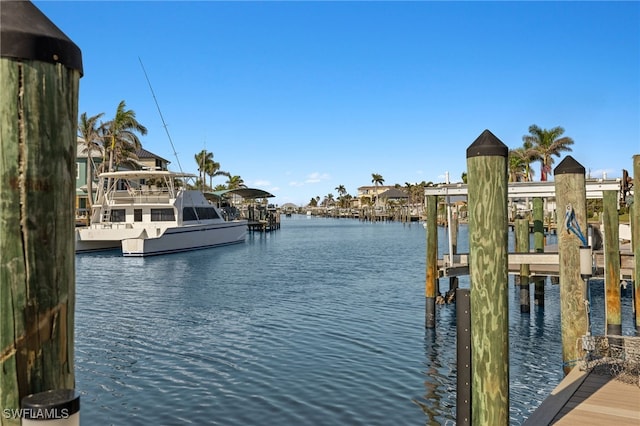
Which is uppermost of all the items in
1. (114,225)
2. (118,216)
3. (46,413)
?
(118,216)

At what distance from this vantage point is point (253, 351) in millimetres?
11406

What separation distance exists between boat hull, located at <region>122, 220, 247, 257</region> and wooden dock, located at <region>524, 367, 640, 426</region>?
30313mm

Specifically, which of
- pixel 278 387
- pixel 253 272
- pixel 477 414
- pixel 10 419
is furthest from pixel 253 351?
pixel 253 272

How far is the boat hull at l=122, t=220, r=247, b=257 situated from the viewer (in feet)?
Result: 108

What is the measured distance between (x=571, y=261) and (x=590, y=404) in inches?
91.2

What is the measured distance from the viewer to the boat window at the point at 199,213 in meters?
37.4

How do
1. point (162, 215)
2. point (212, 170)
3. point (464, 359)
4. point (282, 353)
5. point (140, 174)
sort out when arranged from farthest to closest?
1. point (212, 170)
2. point (162, 215)
3. point (140, 174)
4. point (282, 353)
5. point (464, 359)

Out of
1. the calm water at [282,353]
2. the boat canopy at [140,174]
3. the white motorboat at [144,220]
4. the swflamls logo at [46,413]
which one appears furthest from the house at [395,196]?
the swflamls logo at [46,413]

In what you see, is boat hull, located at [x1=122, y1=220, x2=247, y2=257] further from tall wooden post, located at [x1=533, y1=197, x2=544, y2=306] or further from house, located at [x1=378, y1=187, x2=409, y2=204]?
house, located at [x1=378, y1=187, x2=409, y2=204]

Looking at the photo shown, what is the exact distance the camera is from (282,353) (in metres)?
11.2

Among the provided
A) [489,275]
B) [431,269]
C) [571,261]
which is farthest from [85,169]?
[489,275]

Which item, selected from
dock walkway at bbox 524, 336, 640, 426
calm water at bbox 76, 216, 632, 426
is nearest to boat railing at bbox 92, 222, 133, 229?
calm water at bbox 76, 216, 632, 426

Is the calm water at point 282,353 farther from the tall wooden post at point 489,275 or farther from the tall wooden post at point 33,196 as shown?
the tall wooden post at point 33,196

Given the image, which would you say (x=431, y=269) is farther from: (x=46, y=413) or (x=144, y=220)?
(x=144, y=220)
